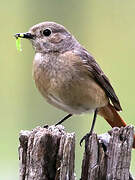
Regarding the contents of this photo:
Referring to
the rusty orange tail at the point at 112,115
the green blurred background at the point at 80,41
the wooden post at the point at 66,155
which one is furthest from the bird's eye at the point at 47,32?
the green blurred background at the point at 80,41

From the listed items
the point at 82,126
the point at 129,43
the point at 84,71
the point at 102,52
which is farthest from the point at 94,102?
the point at 129,43

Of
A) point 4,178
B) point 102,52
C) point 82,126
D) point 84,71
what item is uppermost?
point 102,52

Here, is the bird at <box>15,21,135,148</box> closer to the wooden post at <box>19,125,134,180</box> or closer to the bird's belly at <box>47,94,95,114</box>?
the bird's belly at <box>47,94,95,114</box>

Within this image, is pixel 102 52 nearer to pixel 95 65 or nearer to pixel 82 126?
pixel 82 126

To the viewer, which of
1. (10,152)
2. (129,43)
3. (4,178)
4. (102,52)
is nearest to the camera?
(4,178)

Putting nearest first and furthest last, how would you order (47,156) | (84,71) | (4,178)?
(47,156) < (84,71) < (4,178)

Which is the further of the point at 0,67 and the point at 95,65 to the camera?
the point at 0,67

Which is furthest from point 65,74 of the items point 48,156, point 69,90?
point 48,156
